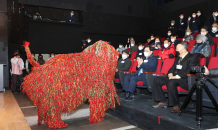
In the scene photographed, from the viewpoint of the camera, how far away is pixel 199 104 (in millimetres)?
2119

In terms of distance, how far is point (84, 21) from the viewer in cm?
899

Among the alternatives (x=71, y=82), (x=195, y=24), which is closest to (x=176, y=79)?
(x=71, y=82)

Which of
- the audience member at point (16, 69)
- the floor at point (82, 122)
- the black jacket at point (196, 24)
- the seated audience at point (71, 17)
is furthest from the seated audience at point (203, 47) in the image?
the seated audience at point (71, 17)

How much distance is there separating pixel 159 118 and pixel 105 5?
8.17 metres

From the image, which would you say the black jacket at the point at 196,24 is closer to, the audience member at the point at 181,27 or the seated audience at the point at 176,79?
the audience member at the point at 181,27

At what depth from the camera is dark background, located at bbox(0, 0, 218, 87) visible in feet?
23.7

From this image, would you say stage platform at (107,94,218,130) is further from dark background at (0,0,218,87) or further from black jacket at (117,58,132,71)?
dark background at (0,0,218,87)

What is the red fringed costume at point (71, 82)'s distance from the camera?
247cm

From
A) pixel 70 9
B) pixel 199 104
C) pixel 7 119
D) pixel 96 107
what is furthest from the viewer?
pixel 70 9

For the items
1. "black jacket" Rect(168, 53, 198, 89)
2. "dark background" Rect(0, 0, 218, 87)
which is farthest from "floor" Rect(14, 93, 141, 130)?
"dark background" Rect(0, 0, 218, 87)

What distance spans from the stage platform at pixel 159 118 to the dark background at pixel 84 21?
523cm

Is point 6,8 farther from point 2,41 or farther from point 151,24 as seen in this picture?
point 151,24

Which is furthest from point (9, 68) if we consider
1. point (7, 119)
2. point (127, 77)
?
point (127, 77)

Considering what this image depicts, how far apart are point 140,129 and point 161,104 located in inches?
20.3
